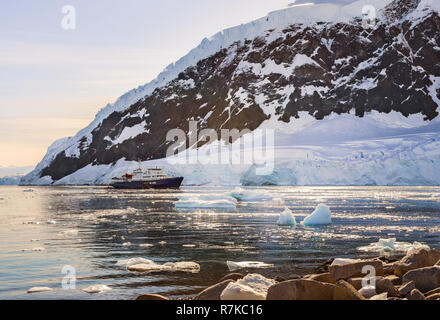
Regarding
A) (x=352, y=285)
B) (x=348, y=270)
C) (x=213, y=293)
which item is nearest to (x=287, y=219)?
(x=348, y=270)

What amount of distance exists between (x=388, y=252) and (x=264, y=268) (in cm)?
607

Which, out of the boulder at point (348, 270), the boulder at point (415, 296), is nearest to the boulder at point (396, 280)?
the boulder at point (348, 270)

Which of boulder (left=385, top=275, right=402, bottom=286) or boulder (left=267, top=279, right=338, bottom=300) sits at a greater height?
boulder (left=267, top=279, right=338, bottom=300)

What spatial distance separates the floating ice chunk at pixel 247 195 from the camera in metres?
59.8

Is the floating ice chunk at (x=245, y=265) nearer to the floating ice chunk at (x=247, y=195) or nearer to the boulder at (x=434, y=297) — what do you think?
the boulder at (x=434, y=297)

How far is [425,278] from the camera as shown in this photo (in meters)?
12.4

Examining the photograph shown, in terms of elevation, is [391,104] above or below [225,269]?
above

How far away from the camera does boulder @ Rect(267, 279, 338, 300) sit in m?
10.3

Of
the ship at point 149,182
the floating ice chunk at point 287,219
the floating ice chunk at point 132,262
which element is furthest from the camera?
the ship at point 149,182

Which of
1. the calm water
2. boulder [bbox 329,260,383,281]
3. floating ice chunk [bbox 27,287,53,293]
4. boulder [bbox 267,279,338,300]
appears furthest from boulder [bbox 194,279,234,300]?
floating ice chunk [bbox 27,287,53,293]

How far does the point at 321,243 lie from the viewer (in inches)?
932

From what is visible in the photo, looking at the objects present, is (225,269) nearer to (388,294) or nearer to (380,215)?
(388,294)

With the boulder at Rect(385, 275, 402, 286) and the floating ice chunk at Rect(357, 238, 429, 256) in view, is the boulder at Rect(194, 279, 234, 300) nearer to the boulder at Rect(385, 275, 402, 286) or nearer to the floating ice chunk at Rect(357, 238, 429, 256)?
the boulder at Rect(385, 275, 402, 286)
